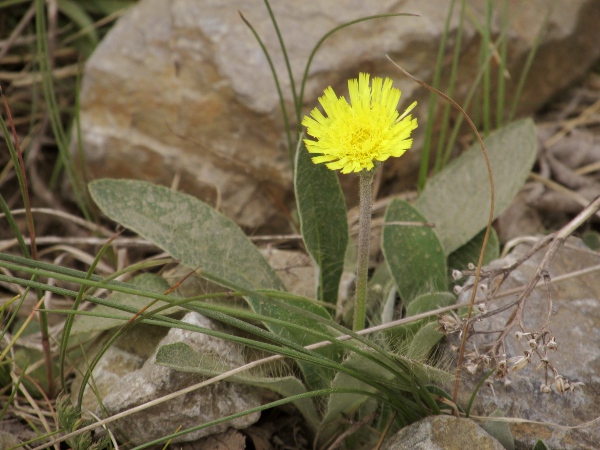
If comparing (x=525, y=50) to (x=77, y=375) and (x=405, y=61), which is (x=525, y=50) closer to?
(x=405, y=61)

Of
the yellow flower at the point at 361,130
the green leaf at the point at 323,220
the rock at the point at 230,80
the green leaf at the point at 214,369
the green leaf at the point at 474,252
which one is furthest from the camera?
the rock at the point at 230,80

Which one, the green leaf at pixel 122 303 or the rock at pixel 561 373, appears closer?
the rock at pixel 561 373

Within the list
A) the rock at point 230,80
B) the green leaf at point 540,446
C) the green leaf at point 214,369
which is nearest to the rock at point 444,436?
the green leaf at point 540,446

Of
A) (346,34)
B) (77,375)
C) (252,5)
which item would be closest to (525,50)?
(346,34)

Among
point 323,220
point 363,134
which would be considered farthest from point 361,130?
point 323,220

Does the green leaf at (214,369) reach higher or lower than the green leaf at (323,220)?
lower

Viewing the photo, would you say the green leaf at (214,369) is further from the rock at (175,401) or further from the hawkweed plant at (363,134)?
the hawkweed plant at (363,134)
